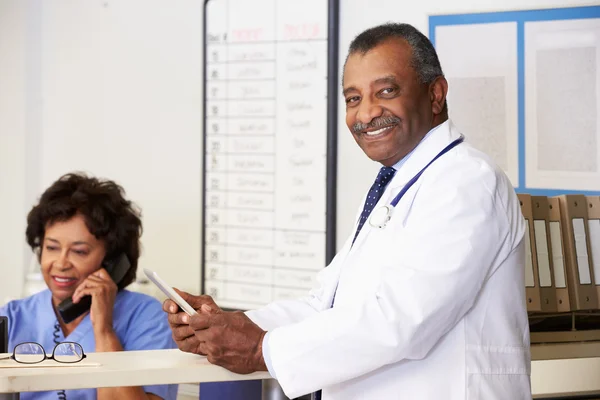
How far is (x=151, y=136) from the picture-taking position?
350 cm

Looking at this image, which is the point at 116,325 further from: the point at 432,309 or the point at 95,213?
the point at 432,309

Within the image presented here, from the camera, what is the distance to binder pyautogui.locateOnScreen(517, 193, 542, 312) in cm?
224

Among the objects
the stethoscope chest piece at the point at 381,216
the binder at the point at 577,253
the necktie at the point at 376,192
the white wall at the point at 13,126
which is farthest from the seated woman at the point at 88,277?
the white wall at the point at 13,126

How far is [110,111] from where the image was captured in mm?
3598

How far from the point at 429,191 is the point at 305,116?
1532 mm

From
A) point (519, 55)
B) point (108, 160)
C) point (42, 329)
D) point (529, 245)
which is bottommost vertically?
point (42, 329)

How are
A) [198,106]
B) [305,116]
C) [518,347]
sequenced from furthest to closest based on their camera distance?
[198,106]
[305,116]
[518,347]

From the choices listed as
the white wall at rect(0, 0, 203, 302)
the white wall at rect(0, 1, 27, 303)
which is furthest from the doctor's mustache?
the white wall at rect(0, 1, 27, 303)

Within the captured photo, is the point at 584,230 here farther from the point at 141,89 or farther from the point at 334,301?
the point at 141,89

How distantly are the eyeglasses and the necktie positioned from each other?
61 cm

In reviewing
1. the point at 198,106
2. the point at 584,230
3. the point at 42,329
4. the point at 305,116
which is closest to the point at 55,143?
the point at 198,106

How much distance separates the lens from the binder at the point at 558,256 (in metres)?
2.27

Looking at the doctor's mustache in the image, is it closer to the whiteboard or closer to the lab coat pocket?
the lab coat pocket

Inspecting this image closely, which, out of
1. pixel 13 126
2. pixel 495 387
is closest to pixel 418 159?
pixel 495 387
